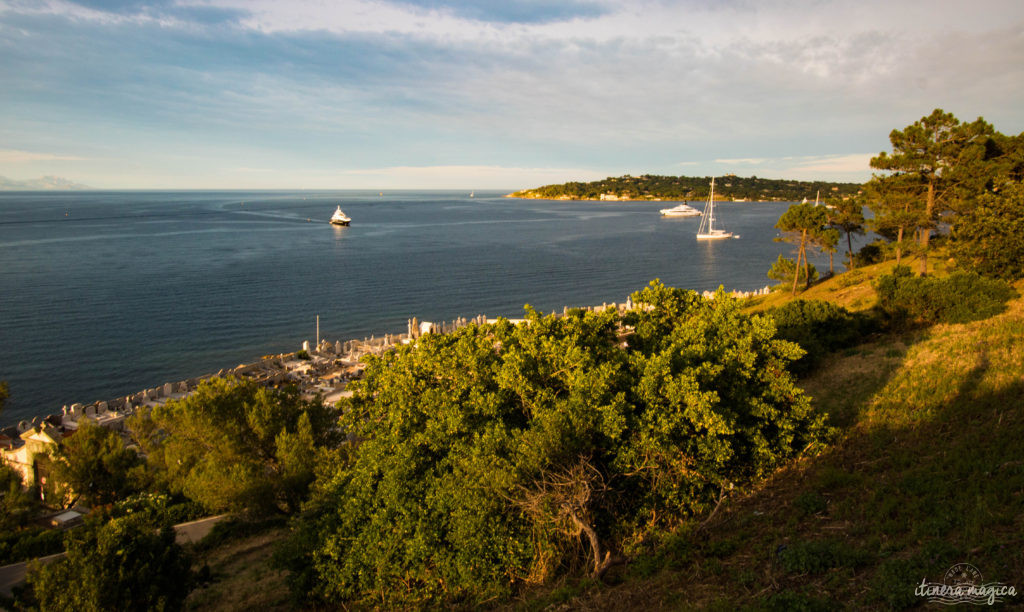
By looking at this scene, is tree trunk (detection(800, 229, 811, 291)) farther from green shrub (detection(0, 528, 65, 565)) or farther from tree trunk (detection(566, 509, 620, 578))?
green shrub (detection(0, 528, 65, 565))

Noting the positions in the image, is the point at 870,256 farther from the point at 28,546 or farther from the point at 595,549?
the point at 28,546

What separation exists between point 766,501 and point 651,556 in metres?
3.26

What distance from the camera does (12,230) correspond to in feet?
399

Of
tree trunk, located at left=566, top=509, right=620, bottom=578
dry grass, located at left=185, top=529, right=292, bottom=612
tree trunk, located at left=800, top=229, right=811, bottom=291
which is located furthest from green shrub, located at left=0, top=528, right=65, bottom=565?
tree trunk, located at left=800, top=229, right=811, bottom=291

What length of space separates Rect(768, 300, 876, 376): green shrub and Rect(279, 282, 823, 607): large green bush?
9845mm

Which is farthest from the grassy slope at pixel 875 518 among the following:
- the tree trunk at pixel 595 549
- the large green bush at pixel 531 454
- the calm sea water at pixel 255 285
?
the calm sea water at pixel 255 285

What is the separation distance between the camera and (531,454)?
10.5 metres

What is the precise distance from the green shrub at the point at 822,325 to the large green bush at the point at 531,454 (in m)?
9.84

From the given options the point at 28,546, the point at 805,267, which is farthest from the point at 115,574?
the point at 805,267

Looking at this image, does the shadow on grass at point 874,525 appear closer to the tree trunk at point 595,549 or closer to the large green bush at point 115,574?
the tree trunk at point 595,549

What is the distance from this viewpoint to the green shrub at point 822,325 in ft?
74.4

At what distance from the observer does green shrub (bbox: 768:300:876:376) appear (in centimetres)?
2267

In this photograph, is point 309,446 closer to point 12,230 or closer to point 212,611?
point 212,611

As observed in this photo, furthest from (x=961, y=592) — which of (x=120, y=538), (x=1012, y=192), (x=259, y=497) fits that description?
(x=1012, y=192)
